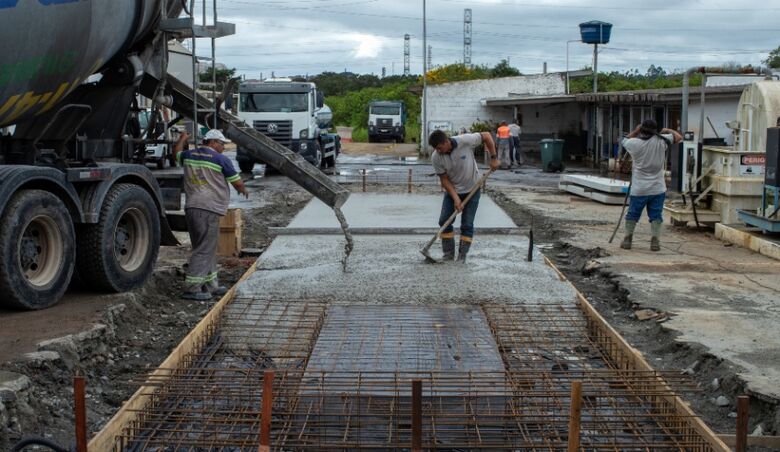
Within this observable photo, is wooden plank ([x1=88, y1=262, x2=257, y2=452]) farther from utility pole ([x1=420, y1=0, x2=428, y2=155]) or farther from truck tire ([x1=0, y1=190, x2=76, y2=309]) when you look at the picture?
utility pole ([x1=420, y1=0, x2=428, y2=155])

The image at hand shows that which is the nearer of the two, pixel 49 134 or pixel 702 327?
pixel 702 327

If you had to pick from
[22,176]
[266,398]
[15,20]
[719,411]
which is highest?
[15,20]

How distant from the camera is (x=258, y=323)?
7617mm

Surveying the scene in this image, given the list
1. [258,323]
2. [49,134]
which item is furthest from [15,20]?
[258,323]

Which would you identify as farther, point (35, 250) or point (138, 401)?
point (35, 250)

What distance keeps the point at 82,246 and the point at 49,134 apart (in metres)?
1.06

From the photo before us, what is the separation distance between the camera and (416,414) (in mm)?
4555

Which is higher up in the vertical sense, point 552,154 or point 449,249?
point 552,154

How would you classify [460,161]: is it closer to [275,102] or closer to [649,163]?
[649,163]

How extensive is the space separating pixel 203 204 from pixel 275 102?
17.5 metres

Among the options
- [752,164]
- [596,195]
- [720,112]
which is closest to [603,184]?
Answer: [596,195]

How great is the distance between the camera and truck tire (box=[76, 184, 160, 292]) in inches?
327

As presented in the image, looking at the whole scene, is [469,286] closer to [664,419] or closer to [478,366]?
[478,366]

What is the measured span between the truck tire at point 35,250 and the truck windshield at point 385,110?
39661 mm
